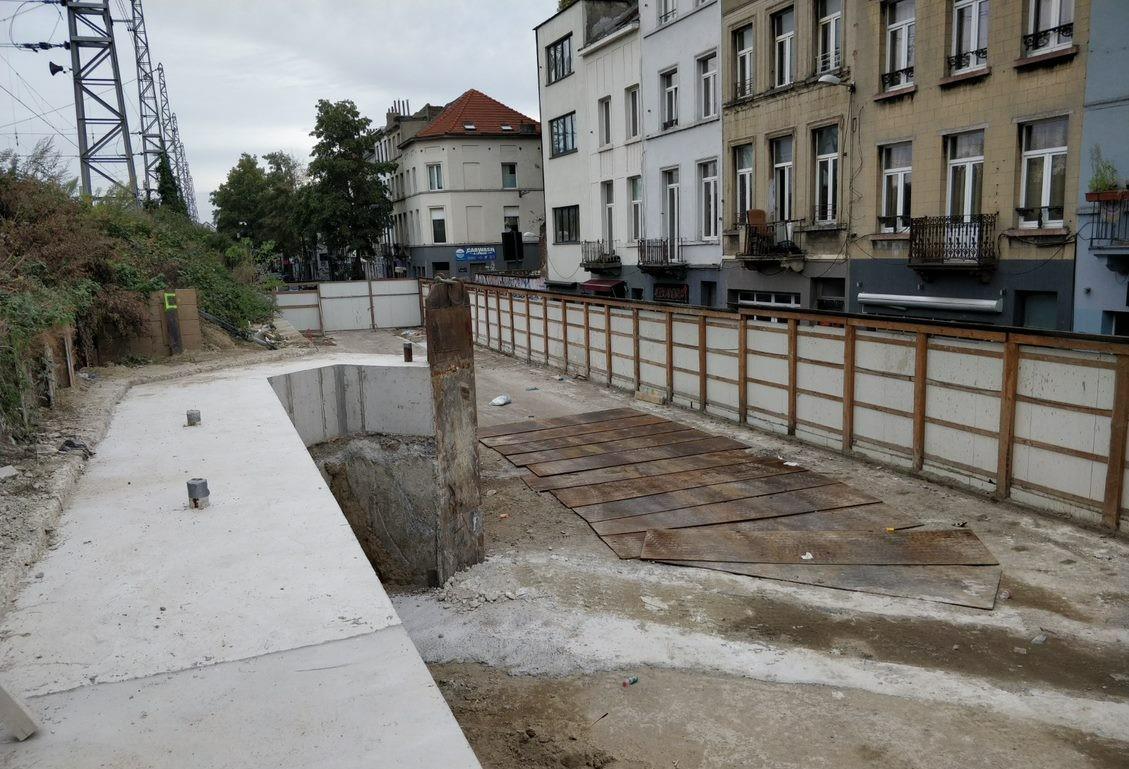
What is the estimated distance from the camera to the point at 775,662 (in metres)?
5.96

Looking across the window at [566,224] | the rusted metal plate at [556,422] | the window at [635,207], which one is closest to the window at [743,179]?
the window at [635,207]

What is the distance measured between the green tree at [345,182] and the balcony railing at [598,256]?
22.9 m

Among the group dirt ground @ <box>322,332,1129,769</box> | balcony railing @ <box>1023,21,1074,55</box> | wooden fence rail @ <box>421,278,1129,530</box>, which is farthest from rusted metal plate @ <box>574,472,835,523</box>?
balcony railing @ <box>1023,21,1074,55</box>

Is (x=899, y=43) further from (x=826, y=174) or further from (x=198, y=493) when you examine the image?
(x=198, y=493)

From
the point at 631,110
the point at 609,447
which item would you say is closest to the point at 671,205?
the point at 631,110

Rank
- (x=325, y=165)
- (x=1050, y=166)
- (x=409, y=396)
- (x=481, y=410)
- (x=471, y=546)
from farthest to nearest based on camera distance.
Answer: (x=325, y=165)
(x=481, y=410)
(x=1050, y=166)
(x=409, y=396)
(x=471, y=546)

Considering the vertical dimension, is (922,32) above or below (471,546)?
above

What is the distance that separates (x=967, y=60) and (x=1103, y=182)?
4102 millimetres

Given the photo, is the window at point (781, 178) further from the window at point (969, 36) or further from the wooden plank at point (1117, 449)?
the wooden plank at point (1117, 449)

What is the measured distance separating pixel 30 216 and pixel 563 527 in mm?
11170

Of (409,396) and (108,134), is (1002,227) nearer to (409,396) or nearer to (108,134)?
(409,396)

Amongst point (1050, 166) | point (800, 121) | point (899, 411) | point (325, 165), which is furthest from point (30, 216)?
point (325, 165)

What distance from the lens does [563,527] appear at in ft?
30.3

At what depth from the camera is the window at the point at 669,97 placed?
25.7 meters
